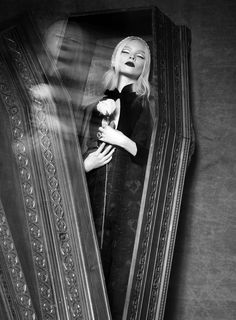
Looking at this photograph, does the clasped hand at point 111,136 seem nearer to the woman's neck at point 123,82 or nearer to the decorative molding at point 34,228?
the woman's neck at point 123,82

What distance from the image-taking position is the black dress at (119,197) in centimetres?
334

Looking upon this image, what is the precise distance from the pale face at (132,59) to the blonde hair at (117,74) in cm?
2

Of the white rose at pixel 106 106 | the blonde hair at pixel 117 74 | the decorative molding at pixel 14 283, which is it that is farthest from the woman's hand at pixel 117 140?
the decorative molding at pixel 14 283

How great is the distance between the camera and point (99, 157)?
350cm

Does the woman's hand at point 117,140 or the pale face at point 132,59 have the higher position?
the pale face at point 132,59

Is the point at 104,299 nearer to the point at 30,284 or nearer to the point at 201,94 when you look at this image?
the point at 30,284

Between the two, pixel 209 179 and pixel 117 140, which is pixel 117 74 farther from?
pixel 209 179

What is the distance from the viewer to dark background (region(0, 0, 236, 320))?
378 cm

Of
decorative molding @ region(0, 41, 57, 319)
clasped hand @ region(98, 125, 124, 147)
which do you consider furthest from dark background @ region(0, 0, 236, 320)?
decorative molding @ region(0, 41, 57, 319)

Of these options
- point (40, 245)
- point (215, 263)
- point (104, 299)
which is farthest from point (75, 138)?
point (215, 263)

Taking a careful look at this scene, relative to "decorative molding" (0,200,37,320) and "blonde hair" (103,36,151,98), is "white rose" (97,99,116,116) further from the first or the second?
"decorative molding" (0,200,37,320)

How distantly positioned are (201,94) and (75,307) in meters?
1.60

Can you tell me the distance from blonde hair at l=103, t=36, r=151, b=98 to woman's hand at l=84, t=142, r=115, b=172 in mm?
372

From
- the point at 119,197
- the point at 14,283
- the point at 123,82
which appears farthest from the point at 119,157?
the point at 14,283
